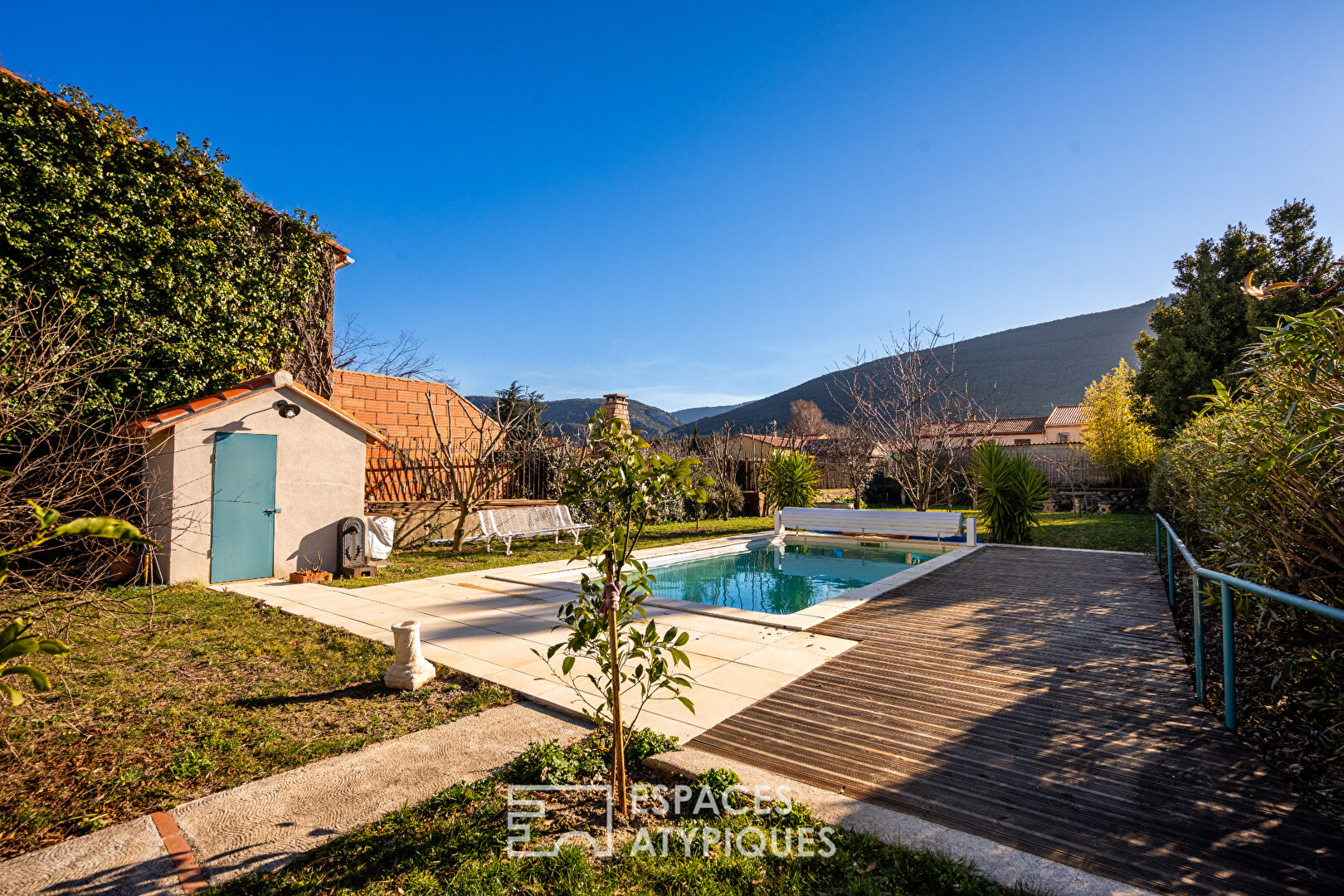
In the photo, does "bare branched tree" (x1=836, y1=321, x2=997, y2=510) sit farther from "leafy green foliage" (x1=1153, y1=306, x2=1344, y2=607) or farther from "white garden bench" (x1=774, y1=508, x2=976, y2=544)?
"leafy green foliage" (x1=1153, y1=306, x2=1344, y2=607)

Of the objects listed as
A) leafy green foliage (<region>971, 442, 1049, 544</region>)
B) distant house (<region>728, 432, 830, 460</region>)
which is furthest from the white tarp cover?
leafy green foliage (<region>971, 442, 1049, 544</region>)

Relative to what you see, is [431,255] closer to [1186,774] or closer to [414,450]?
[414,450]

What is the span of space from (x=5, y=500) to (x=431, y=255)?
548 inches

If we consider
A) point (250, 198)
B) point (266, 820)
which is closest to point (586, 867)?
point (266, 820)

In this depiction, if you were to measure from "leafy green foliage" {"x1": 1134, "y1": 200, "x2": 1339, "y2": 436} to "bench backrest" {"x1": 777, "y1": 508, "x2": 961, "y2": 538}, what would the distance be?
780 centimetres

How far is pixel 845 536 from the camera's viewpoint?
40.4 ft

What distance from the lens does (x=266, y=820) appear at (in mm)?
2334

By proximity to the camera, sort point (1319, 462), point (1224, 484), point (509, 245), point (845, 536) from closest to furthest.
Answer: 1. point (1319, 462)
2. point (1224, 484)
3. point (845, 536)
4. point (509, 245)

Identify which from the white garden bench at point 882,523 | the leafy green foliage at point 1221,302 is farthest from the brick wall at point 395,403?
the leafy green foliage at point 1221,302

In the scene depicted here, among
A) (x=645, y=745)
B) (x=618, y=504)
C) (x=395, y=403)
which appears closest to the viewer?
(x=618, y=504)

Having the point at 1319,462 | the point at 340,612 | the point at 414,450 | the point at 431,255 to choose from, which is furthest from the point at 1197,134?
the point at 431,255

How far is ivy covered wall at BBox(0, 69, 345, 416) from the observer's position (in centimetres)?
655

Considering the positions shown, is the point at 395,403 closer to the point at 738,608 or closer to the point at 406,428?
the point at 406,428

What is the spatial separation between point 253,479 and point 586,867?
24.7ft
